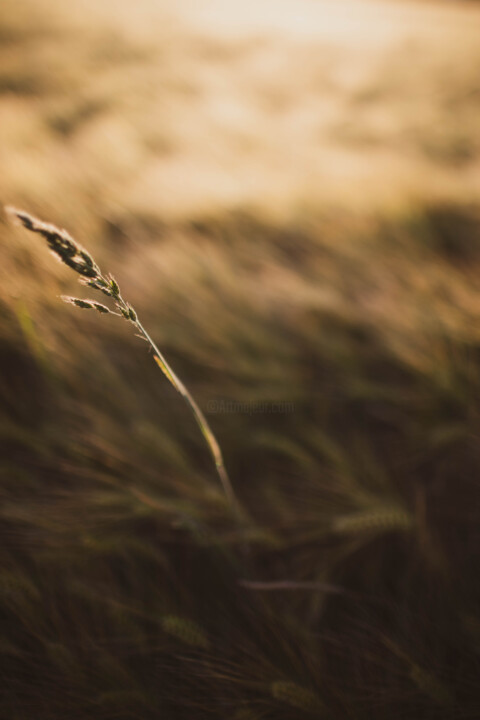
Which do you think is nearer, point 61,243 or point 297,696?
point 61,243

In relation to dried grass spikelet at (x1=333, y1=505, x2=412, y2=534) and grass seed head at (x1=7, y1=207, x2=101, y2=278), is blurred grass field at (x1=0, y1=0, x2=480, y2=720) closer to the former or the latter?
dried grass spikelet at (x1=333, y1=505, x2=412, y2=534)

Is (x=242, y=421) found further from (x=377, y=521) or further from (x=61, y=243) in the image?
(x=61, y=243)

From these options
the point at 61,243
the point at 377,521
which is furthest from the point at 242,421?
the point at 61,243

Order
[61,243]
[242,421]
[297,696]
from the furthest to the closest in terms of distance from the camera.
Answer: [242,421], [297,696], [61,243]

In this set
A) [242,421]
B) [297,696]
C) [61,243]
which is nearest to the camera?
[61,243]

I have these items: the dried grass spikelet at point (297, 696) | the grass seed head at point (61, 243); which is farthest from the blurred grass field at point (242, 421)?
the grass seed head at point (61, 243)

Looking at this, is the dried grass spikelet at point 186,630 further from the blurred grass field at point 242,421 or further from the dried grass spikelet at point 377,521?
the dried grass spikelet at point 377,521

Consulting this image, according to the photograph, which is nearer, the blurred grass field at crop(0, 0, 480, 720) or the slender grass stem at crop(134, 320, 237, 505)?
the slender grass stem at crop(134, 320, 237, 505)

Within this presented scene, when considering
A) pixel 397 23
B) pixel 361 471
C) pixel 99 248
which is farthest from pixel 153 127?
pixel 397 23

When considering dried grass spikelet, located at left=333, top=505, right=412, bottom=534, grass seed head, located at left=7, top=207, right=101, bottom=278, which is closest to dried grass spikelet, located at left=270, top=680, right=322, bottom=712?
dried grass spikelet, located at left=333, top=505, right=412, bottom=534
